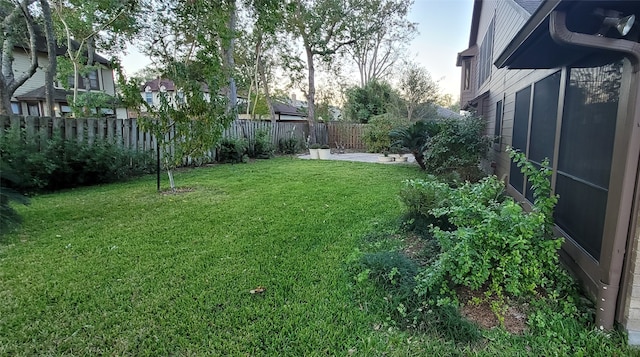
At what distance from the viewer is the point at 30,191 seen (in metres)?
5.25

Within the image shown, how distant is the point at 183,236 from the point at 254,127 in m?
8.74

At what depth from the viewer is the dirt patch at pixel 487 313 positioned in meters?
1.97

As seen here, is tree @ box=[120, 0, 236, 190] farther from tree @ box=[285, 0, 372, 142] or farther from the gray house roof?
tree @ box=[285, 0, 372, 142]

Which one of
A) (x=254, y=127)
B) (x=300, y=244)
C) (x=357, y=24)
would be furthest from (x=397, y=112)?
(x=300, y=244)

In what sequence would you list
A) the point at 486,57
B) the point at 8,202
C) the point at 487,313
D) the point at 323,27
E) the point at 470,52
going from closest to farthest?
1. the point at 8,202
2. the point at 487,313
3. the point at 486,57
4. the point at 470,52
5. the point at 323,27

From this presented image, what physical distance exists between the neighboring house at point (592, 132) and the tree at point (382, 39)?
55.0 ft

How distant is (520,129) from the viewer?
5012 millimetres

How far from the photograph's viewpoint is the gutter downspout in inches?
67.2

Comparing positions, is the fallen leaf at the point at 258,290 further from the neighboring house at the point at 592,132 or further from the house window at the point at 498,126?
the house window at the point at 498,126

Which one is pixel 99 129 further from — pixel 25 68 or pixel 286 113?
pixel 286 113

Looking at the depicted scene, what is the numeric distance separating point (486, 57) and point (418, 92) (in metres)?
11.1

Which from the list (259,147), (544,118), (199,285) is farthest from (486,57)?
(199,285)

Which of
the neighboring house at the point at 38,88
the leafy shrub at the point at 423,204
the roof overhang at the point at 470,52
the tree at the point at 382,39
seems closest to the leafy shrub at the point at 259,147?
the roof overhang at the point at 470,52

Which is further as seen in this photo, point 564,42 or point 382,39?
point 382,39
